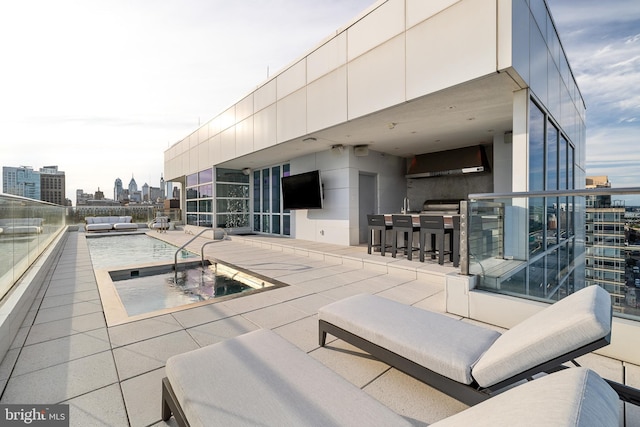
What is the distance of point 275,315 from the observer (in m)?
3.22

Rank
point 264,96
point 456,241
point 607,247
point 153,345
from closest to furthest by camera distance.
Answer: point 153,345, point 607,247, point 456,241, point 264,96

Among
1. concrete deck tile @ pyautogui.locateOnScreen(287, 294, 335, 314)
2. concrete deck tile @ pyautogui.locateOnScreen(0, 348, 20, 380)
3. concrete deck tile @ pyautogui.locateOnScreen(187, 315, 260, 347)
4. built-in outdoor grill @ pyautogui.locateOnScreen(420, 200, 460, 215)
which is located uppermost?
built-in outdoor grill @ pyautogui.locateOnScreen(420, 200, 460, 215)

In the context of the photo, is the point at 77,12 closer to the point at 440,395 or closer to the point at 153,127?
the point at 440,395

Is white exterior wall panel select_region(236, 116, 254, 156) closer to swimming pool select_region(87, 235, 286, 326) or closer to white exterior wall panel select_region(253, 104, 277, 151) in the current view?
white exterior wall panel select_region(253, 104, 277, 151)

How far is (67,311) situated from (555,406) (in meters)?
4.50

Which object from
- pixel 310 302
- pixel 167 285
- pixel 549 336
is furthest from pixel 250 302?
pixel 549 336

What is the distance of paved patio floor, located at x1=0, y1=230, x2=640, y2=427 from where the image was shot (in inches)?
69.7

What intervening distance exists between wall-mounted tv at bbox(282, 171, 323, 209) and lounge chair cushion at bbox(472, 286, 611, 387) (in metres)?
7.08

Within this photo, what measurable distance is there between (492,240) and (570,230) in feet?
2.66

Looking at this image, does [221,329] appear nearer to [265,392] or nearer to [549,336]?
[265,392]

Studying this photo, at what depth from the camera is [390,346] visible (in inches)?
75.5

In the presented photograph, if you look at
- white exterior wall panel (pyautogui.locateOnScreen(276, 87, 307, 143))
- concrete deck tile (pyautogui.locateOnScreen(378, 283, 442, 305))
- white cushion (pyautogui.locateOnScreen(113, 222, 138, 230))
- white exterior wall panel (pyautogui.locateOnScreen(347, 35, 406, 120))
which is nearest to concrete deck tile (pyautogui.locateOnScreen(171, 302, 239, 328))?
concrete deck tile (pyautogui.locateOnScreen(378, 283, 442, 305))

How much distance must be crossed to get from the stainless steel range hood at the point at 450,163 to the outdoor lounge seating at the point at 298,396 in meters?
7.15

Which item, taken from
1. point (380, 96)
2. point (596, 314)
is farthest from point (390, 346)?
point (380, 96)
